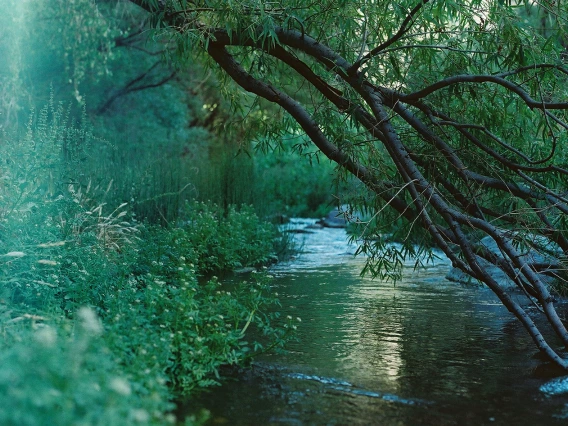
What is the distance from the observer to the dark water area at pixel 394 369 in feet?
11.4

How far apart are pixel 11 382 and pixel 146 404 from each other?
0.45 meters

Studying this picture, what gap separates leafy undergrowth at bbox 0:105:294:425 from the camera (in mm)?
2305

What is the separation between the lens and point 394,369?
427 centimetres

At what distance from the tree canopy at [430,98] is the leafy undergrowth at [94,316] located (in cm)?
118

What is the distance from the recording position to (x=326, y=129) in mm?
5629

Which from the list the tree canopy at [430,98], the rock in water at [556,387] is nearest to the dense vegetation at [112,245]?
the tree canopy at [430,98]

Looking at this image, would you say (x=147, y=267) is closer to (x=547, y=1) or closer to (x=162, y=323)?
(x=162, y=323)

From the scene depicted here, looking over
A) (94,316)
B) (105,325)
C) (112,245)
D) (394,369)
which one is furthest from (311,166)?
(94,316)

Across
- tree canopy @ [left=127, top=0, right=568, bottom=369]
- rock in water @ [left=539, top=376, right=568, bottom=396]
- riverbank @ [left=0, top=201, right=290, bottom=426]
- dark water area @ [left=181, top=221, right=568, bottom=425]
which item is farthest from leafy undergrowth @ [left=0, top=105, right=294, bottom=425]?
rock in water @ [left=539, top=376, right=568, bottom=396]

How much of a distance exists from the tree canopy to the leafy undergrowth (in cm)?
118

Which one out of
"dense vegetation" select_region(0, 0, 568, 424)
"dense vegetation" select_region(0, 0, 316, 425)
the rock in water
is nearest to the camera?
"dense vegetation" select_region(0, 0, 316, 425)

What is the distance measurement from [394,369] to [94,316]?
1.97 m

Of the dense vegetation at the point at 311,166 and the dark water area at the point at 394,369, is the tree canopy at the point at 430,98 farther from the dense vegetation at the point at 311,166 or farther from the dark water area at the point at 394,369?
the dark water area at the point at 394,369

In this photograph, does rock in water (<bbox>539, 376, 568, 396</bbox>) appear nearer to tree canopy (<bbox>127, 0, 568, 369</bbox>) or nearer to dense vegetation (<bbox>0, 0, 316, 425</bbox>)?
tree canopy (<bbox>127, 0, 568, 369</bbox>)
